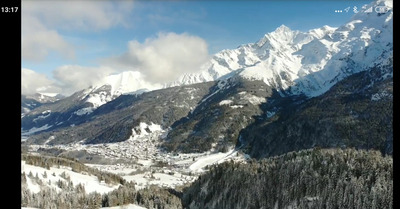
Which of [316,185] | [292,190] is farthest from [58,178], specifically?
[316,185]

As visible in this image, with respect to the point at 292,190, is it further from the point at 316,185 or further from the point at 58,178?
the point at 58,178

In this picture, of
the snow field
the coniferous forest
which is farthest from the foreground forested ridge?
the snow field

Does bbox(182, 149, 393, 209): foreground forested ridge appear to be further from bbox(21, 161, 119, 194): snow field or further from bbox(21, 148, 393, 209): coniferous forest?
bbox(21, 161, 119, 194): snow field

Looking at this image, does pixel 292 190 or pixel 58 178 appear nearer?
pixel 58 178

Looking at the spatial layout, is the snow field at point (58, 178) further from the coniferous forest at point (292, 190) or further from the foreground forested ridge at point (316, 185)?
the foreground forested ridge at point (316, 185)

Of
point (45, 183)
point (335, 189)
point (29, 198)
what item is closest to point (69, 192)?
point (45, 183)

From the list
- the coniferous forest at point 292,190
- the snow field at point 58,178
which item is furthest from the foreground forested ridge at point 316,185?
the snow field at point 58,178

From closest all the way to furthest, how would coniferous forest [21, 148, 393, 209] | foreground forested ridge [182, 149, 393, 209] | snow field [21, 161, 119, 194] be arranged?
coniferous forest [21, 148, 393, 209], foreground forested ridge [182, 149, 393, 209], snow field [21, 161, 119, 194]
